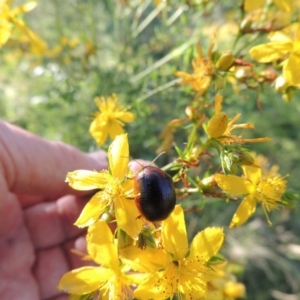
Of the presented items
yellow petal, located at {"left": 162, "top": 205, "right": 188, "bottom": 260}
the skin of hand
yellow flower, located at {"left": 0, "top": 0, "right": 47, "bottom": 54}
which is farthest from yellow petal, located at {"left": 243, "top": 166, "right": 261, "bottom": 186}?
yellow flower, located at {"left": 0, "top": 0, "right": 47, "bottom": 54}

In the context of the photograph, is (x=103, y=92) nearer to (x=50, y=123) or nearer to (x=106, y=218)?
(x=50, y=123)

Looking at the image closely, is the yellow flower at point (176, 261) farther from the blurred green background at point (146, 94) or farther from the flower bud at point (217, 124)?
the blurred green background at point (146, 94)

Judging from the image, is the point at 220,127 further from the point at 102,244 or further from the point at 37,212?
the point at 37,212

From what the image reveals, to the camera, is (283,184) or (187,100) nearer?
(283,184)

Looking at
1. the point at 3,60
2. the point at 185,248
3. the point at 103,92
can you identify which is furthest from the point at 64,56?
the point at 185,248

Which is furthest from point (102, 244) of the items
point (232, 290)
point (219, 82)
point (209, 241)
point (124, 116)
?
point (232, 290)

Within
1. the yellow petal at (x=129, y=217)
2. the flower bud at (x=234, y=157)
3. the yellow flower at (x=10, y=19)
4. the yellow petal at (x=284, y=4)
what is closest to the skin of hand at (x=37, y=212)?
the yellow flower at (x=10, y=19)
